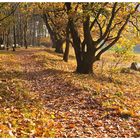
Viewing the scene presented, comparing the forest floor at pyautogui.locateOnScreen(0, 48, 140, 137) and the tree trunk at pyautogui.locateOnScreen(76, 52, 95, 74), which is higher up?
the tree trunk at pyautogui.locateOnScreen(76, 52, 95, 74)

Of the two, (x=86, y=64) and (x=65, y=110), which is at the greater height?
(x=86, y=64)

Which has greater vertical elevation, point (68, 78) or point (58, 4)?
point (58, 4)

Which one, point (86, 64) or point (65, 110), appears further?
point (86, 64)

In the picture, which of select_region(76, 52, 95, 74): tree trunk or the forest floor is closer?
the forest floor

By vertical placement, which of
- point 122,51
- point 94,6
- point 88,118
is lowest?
point 88,118

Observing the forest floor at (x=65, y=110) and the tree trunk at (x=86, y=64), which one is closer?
the forest floor at (x=65, y=110)

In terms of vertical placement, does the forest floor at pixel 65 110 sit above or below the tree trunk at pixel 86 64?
below

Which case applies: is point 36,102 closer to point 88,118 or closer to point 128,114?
point 88,118

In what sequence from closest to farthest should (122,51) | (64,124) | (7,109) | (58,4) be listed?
(64,124) < (7,109) < (122,51) < (58,4)

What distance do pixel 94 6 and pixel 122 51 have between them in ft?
20.8

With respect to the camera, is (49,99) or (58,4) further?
(58,4)

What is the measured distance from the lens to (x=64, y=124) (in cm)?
1039

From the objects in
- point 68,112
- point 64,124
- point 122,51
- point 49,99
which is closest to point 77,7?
point 122,51

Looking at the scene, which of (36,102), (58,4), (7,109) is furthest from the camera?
(58,4)
